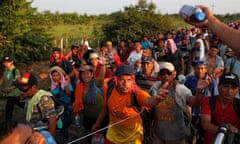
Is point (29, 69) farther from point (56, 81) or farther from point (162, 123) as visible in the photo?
point (162, 123)

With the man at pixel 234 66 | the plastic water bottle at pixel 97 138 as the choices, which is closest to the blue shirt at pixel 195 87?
the man at pixel 234 66

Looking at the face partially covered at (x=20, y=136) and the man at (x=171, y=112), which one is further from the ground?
the face partially covered at (x=20, y=136)

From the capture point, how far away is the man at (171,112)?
3.74 m

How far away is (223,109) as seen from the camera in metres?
3.21

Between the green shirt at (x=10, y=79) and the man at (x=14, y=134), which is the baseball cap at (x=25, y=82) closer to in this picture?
A: the man at (x=14, y=134)

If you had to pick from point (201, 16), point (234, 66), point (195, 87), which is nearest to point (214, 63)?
point (234, 66)

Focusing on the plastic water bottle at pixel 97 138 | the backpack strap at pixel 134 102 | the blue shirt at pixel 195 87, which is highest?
the backpack strap at pixel 134 102

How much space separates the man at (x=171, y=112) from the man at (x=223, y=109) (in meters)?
0.39

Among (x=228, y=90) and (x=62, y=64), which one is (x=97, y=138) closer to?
(x=228, y=90)

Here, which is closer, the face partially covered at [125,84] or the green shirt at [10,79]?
the face partially covered at [125,84]

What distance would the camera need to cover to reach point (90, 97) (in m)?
4.71

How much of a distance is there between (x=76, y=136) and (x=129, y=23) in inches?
893

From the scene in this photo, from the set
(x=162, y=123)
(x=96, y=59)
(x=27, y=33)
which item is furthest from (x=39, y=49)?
(x=162, y=123)

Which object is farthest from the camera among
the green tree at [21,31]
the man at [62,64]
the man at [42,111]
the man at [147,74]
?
the green tree at [21,31]
